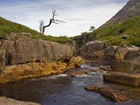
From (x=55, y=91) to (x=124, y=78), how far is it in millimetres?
12668

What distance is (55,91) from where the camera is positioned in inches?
1442

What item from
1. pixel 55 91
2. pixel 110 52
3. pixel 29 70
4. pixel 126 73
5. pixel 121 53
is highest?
pixel 110 52

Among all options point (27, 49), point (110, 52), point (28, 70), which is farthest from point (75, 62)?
point (110, 52)

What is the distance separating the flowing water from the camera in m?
30.3

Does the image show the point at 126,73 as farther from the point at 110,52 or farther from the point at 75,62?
the point at 110,52

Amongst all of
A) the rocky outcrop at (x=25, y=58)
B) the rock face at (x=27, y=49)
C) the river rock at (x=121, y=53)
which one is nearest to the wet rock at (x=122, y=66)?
the rocky outcrop at (x=25, y=58)

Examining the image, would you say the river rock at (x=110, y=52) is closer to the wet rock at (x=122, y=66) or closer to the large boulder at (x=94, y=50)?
the large boulder at (x=94, y=50)

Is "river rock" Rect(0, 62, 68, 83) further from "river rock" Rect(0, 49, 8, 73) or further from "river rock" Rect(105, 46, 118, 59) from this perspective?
"river rock" Rect(105, 46, 118, 59)

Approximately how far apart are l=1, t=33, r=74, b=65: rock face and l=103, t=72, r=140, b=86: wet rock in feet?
60.0

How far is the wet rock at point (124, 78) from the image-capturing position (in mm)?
37906

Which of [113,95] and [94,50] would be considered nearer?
[113,95]

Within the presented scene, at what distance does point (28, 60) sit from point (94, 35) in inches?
5745

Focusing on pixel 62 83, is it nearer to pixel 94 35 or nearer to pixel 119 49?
pixel 119 49

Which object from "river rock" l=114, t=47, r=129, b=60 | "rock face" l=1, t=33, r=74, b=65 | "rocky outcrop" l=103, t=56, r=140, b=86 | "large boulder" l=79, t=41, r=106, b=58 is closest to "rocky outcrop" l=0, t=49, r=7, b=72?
"rock face" l=1, t=33, r=74, b=65
